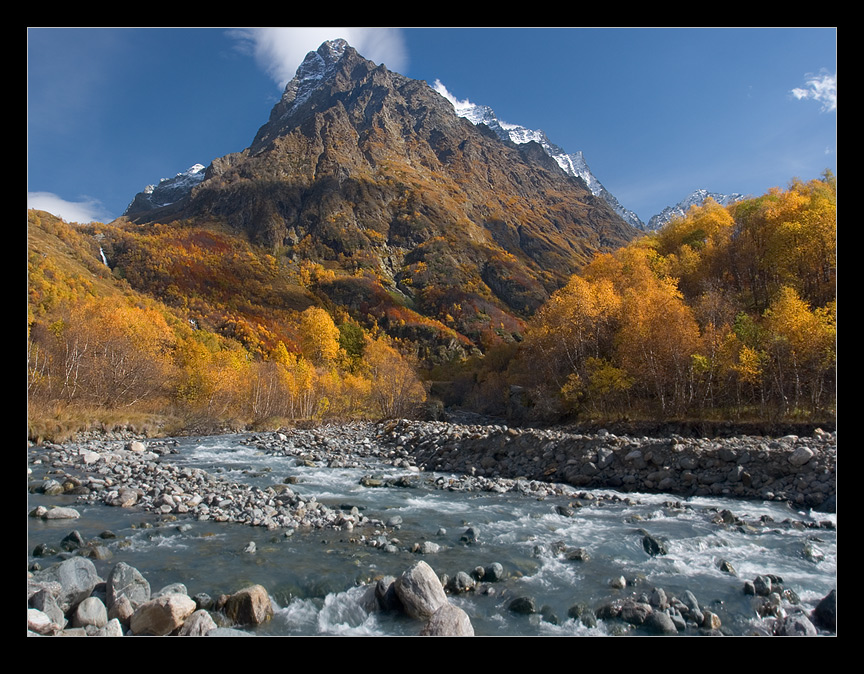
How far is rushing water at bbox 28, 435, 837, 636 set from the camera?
24.6 feet

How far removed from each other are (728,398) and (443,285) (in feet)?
458

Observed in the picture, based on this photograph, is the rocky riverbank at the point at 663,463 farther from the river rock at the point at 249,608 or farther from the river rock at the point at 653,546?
the river rock at the point at 249,608

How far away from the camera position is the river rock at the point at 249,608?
686 cm

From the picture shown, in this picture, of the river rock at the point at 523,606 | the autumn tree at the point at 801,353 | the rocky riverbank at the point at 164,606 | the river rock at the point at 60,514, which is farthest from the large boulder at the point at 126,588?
the autumn tree at the point at 801,353

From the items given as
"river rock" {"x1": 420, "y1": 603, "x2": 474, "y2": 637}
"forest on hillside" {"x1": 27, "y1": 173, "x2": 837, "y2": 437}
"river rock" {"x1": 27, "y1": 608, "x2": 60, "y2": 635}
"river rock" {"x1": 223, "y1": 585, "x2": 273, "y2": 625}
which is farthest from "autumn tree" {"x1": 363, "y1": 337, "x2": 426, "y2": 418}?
"river rock" {"x1": 27, "y1": 608, "x2": 60, "y2": 635}

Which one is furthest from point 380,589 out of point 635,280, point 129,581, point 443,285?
point 443,285

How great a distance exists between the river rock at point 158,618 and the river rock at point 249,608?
2.37 ft

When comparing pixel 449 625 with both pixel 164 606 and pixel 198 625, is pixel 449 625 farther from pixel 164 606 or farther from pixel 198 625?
pixel 164 606

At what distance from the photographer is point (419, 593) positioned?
284 inches

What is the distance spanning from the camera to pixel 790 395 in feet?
78.2

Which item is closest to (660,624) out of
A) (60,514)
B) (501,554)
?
(501,554)

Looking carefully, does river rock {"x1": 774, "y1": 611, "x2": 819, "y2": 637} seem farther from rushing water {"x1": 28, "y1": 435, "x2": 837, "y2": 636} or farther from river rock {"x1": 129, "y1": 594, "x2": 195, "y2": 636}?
river rock {"x1": 129, "y1": 594, "x2": 195, "y2": 636}
